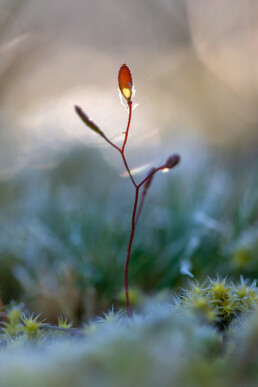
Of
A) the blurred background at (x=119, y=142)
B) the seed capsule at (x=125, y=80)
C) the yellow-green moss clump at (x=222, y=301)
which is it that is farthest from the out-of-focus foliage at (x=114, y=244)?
the seed capsule at (x=125, y=80)

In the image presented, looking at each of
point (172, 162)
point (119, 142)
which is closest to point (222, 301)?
point (172, 162)

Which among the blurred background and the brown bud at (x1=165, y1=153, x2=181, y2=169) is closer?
the brown bud at (x1=165, y1=153, x2=181, y2=169)

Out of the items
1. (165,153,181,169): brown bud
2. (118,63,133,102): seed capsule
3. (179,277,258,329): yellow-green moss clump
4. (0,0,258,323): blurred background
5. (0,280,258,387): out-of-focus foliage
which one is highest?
(0,0,258,323): blurred background

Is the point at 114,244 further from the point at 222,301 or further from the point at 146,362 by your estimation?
the point at 146,362

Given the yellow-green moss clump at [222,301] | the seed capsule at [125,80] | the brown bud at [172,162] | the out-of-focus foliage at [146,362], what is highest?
the seed capsule at [125,80]

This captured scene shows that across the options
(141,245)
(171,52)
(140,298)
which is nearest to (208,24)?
(171,52)

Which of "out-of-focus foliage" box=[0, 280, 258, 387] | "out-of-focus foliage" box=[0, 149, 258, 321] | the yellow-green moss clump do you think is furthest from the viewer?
"out-of-focus foliage" box=[0, 149, 258, 321]

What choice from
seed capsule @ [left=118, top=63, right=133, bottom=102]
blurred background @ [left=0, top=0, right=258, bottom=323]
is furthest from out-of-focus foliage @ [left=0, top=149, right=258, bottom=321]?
seed capsule @ [left=118, top=63, right=133, bottom=102]

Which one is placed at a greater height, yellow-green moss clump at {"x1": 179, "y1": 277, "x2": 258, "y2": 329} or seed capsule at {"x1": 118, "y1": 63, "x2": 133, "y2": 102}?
seed capsule at {"x1": 118, "y1": 63, "x2": 133, "y2": 102}

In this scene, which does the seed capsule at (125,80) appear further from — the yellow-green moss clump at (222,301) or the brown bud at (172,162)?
the yellow-green moss clump at (222,301)

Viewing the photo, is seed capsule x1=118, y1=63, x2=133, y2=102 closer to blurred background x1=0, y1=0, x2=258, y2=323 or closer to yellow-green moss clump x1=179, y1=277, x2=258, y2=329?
blurred background x1=0, y1=0, x2=258, y2=323
